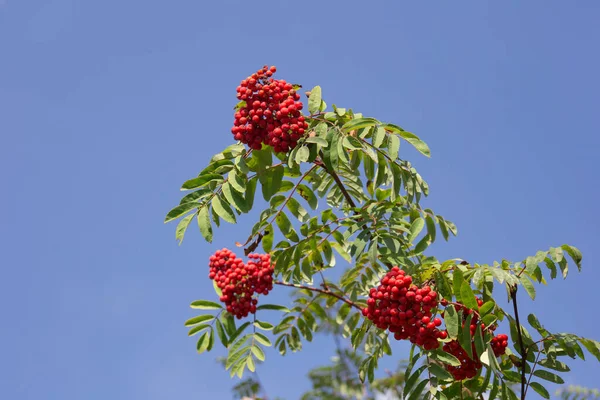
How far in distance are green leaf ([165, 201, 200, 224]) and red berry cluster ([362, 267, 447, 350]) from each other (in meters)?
1.38

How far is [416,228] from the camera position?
4.84 m

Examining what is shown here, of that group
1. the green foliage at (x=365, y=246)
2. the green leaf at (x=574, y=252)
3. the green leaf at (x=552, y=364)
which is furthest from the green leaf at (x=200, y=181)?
the green leaf at (x=552, y=364)

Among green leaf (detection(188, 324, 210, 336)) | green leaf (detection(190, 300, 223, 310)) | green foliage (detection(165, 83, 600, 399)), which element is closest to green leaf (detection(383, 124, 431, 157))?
green foliage (detection(165, 83, 600, 399))

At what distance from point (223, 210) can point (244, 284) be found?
50.5 inches

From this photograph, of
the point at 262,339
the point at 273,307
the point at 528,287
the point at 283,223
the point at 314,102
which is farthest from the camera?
the point at 273,307

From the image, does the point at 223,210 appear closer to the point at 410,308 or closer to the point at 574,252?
the point at 410,308

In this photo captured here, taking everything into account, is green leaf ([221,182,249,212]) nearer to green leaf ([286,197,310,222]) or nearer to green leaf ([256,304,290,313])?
green leaf ([286,197,310,222])

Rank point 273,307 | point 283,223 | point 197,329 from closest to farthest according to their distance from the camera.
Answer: point 283,223 → point 197,329 → point 273,307

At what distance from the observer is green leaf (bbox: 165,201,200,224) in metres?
4.75

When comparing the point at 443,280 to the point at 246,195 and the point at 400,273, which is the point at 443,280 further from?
the point at 246,195

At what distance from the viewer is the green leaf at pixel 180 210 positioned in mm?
4754

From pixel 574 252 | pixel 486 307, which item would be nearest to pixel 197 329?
pixel 486 307

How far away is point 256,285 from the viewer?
19.2ft

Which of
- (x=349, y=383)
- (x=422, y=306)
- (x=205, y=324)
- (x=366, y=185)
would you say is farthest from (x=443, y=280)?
(x=205, y=324)
